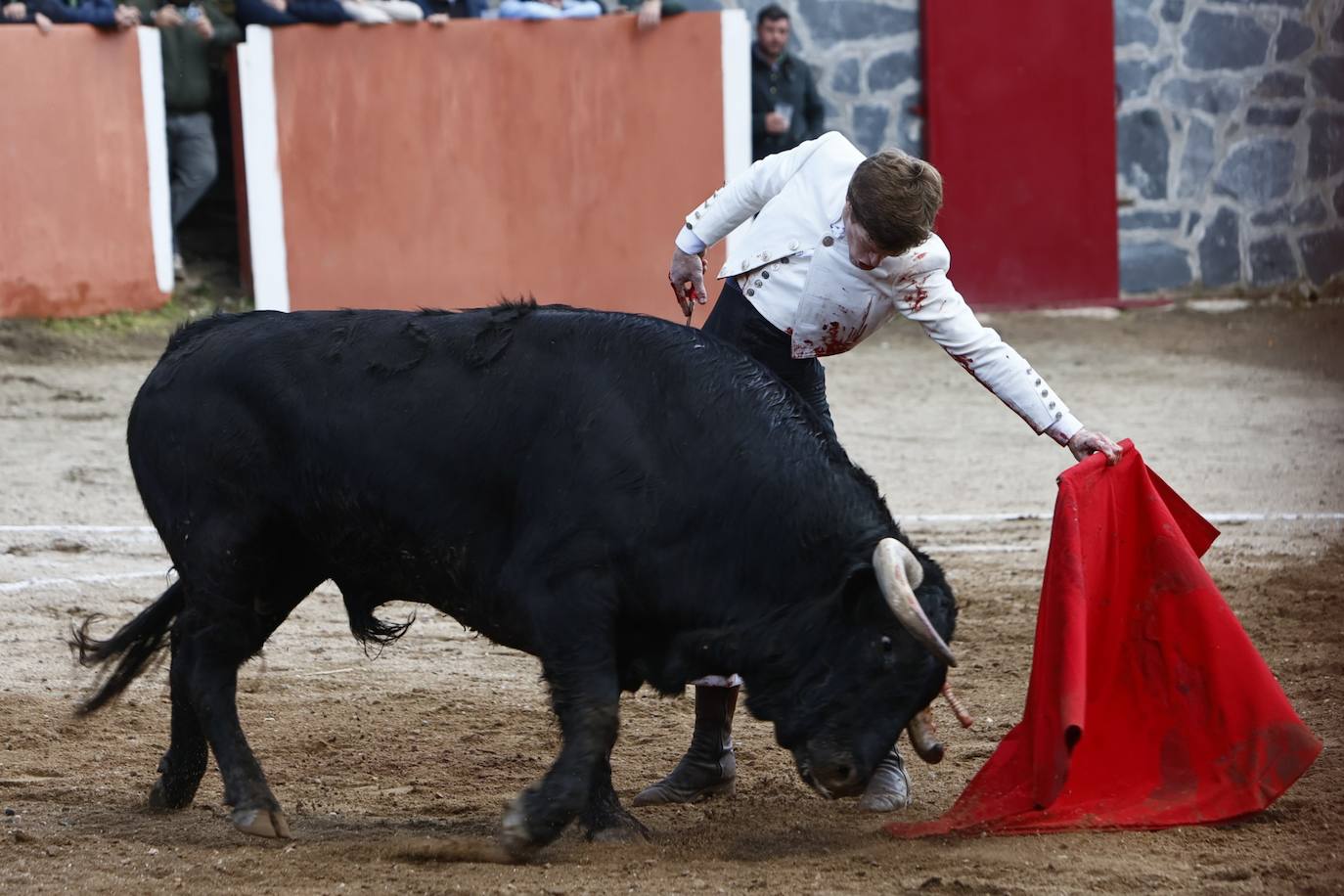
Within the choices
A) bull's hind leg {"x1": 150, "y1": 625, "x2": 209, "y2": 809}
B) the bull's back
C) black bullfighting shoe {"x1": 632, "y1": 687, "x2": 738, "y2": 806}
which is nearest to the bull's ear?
the bull's back

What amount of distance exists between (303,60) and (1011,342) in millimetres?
4194

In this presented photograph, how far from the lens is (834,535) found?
144 inches

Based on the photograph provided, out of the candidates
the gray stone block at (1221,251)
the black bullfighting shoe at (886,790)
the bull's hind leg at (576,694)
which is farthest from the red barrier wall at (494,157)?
the bull's hind leg at (576,694)

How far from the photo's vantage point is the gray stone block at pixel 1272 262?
12.1 metres

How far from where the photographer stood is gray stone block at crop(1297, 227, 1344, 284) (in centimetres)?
1220

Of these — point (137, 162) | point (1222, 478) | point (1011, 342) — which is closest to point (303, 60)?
point (137, 162)

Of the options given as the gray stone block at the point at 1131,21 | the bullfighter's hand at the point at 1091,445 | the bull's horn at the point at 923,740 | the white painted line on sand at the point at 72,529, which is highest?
the gray stone block at the point at 1131,21

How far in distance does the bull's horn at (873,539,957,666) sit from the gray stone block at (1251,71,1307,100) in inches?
373

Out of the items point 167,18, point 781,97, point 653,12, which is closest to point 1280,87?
point 781,97

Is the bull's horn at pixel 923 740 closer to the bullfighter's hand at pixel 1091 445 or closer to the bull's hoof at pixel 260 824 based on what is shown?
the bullfighter's hand at pixel 1091 445

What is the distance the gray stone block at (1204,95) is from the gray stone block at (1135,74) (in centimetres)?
12

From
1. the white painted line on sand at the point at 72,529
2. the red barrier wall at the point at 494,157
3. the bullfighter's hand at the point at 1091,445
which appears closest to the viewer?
the bullfighter's hand at the point at 1091,445

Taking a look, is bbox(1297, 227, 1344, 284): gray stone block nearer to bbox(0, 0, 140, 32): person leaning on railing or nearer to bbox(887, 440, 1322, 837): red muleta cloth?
bbox(0, 0, 140, 32): person leaning on railing

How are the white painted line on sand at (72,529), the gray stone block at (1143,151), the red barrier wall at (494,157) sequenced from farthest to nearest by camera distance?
the gray stone block at (1143,151) < the red barrier wall at (494,157) < the white painted line on sand at (72,529)
